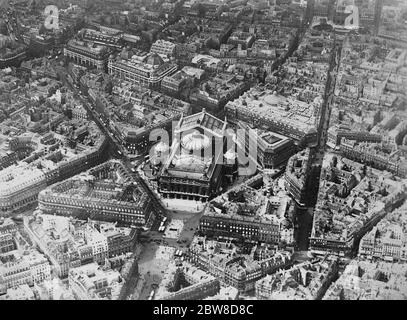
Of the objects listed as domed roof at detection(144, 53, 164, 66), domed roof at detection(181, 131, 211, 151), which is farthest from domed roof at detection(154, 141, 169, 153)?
domed roof at detection(144, 53, 164, 66)

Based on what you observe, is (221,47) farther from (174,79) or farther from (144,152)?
(144,152)

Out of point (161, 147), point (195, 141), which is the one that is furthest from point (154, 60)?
point (195, 141)

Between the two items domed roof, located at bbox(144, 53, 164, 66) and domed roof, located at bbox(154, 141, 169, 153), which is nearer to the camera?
domed roof, located at bbox(154, 141, 169, 153)

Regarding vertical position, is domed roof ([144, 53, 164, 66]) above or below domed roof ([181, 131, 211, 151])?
above

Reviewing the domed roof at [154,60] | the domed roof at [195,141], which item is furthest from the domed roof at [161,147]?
the domed roof at [154,60]

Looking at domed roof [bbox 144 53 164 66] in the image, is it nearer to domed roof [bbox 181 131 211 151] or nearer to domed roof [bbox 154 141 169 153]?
domed roof [bbox 154 141 169 153]

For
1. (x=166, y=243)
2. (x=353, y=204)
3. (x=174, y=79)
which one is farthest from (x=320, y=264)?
(x=174, y=79)
